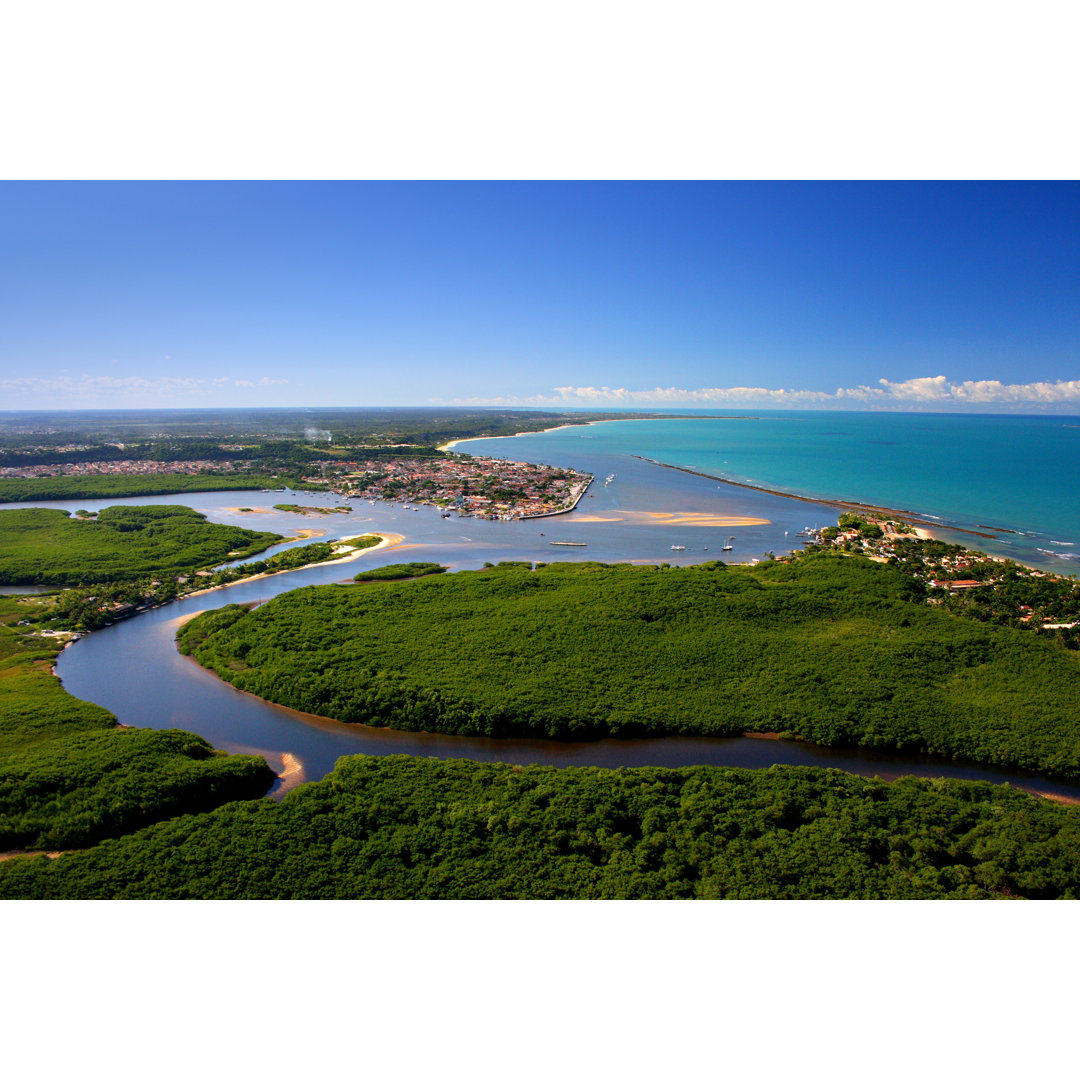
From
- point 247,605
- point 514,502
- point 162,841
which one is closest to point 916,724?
point 162,841

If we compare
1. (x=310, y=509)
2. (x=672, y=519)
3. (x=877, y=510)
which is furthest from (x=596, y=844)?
(x=877, y=510)

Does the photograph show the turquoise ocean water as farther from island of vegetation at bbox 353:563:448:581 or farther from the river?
island of vegetation at bbox 353:563:448:581

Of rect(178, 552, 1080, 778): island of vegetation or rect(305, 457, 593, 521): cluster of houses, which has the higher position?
rect(305, 457, 593, 521): cluster of houses

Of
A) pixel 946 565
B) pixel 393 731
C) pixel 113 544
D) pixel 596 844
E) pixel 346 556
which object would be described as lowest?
pixel 393 731

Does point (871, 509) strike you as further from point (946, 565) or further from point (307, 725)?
point (307, 725)

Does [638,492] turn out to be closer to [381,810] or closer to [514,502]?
[514,502]

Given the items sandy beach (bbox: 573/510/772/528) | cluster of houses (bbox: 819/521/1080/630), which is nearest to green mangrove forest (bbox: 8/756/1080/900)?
cluster of houses (bbox: 819/521/1080/630)

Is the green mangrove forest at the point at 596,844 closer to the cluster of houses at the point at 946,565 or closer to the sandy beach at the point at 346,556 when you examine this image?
the cluster of houses at the point at 946,565
